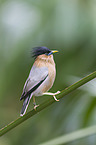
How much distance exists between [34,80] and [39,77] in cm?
4

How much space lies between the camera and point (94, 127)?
2018 millimetres

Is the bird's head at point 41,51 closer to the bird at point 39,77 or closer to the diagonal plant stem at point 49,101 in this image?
the bird at point 39,77

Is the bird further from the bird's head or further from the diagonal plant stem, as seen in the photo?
the diagonal plant stem

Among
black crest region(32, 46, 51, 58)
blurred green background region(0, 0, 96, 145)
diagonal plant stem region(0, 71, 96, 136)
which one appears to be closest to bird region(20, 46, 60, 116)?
black crest region(32, 46, 51, 58)

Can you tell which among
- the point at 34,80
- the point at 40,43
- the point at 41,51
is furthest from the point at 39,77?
the point at 40,43

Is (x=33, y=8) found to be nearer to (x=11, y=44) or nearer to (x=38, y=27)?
(x=38, y=27)

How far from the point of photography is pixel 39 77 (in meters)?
1.65

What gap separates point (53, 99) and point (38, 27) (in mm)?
2536

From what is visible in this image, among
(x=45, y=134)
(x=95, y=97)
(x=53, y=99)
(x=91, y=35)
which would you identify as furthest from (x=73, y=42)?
(x=53, y=99)

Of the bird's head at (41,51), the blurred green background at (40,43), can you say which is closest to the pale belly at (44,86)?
the bird's head at (41,51)

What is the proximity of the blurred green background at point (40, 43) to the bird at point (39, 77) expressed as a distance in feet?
6.04

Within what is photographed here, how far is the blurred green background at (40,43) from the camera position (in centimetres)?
375

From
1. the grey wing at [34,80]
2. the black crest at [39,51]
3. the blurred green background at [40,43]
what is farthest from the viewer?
the blurred green background at [40,43]

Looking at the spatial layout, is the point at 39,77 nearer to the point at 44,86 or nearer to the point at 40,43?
the point at 44,86
